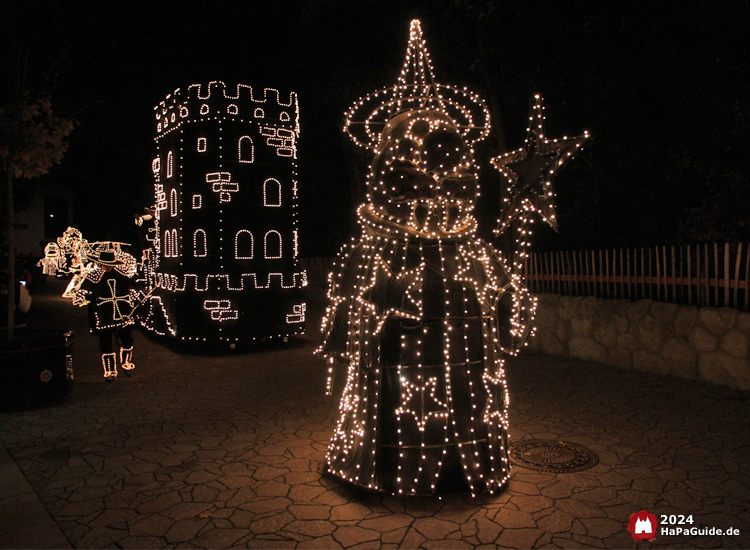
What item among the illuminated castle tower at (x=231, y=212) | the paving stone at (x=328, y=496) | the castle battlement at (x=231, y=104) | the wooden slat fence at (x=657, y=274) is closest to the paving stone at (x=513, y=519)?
the paving stone at (x=328, y=496)

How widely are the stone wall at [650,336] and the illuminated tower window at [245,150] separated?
5.89m

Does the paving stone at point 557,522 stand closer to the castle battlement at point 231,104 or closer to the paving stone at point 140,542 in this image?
the paving stone at point 140,542

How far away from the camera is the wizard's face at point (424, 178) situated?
390cm

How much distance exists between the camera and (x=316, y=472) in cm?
457

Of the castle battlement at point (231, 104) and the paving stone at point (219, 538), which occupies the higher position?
the castle battlement at point (231, 104)

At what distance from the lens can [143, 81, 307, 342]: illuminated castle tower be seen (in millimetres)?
9672

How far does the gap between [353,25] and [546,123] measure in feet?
21.8

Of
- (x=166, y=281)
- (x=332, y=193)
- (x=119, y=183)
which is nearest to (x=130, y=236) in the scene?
(x=119, y=183)

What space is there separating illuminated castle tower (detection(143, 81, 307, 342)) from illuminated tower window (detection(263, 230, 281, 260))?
2 centimetres

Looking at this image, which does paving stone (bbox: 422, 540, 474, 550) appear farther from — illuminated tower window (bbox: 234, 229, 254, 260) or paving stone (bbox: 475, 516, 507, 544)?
illuminated tower window (bbox: 234, 229, 254, 260)

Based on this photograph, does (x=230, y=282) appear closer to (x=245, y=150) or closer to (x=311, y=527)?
(x=245, y=150)

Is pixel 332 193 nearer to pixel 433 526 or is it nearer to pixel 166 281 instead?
pixel 166 281

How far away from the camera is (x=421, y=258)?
3.93 metres

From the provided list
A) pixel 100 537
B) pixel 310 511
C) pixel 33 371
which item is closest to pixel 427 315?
pixel 310 511
